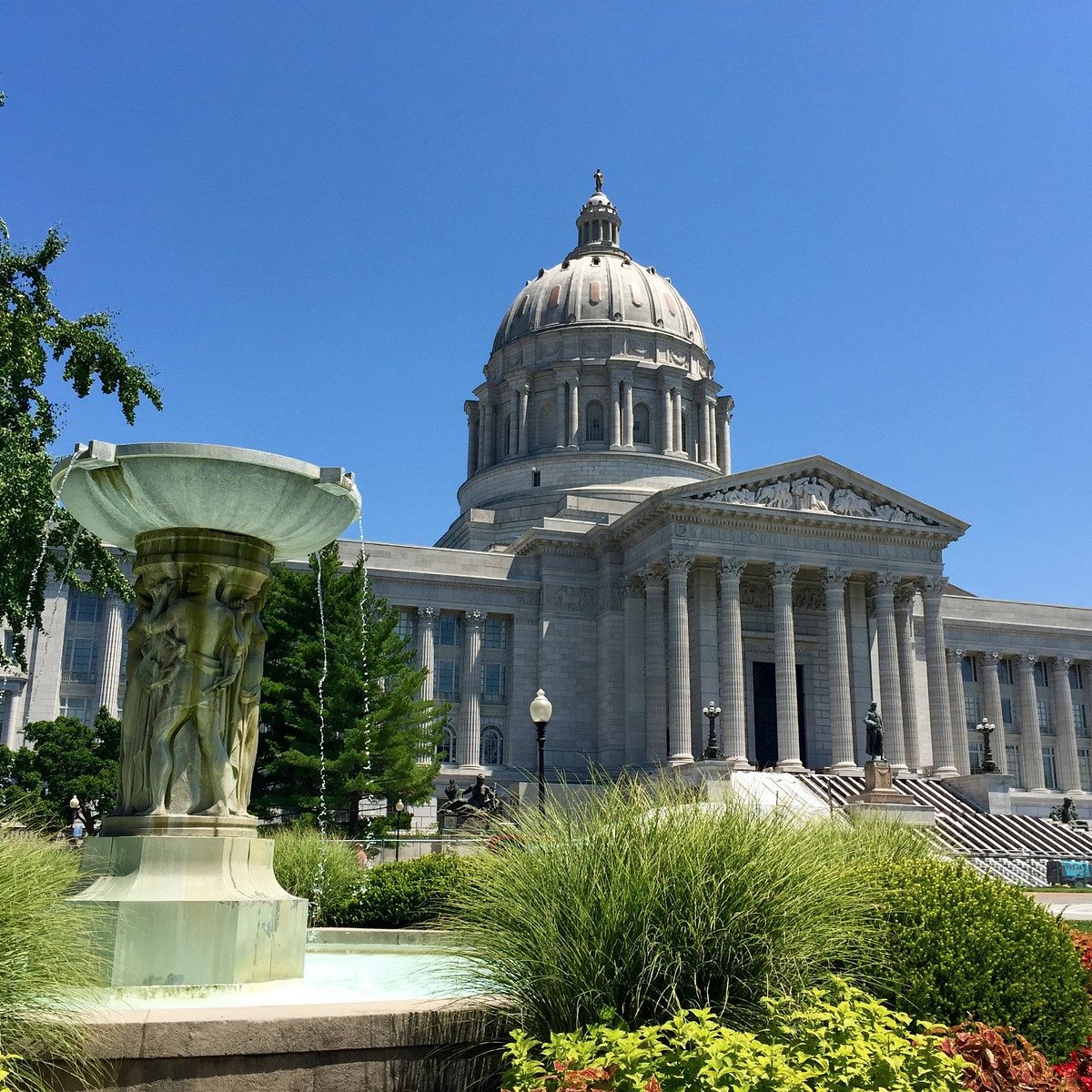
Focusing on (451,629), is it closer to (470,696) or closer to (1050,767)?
(470,696)

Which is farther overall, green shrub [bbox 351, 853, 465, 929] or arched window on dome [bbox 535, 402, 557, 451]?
arched window on dome [bbox 535, 402, 557, 451]

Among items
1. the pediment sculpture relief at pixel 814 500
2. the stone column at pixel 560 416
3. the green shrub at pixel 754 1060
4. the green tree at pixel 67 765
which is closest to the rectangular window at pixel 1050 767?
the pediment sculpture relief at pixel 814 500

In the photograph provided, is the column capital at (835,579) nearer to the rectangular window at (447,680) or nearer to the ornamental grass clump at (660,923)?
the rectangular window at (447,680)

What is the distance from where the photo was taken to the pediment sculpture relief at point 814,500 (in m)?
52.8

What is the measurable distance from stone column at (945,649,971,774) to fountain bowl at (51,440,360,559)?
51506 millimetres

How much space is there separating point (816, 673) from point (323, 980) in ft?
160

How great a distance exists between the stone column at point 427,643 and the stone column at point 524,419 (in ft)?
60.5

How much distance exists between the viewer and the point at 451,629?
2331 inches

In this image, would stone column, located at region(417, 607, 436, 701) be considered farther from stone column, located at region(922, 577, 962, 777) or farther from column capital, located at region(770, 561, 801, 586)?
stone column, located at region(922, 577, 962, 777)

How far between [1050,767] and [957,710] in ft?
33.9

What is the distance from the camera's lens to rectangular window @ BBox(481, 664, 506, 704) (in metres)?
58.4

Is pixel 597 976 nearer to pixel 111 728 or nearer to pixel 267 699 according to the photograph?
pixel 267 699

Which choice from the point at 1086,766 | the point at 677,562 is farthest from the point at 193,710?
the point at 1086,766

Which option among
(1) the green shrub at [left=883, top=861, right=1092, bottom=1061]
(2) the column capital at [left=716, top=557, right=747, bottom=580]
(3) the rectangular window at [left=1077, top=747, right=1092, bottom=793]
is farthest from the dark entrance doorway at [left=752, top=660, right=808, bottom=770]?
(1) the green shrub at [left=883, top=861, right=1092, bottom=1061]
